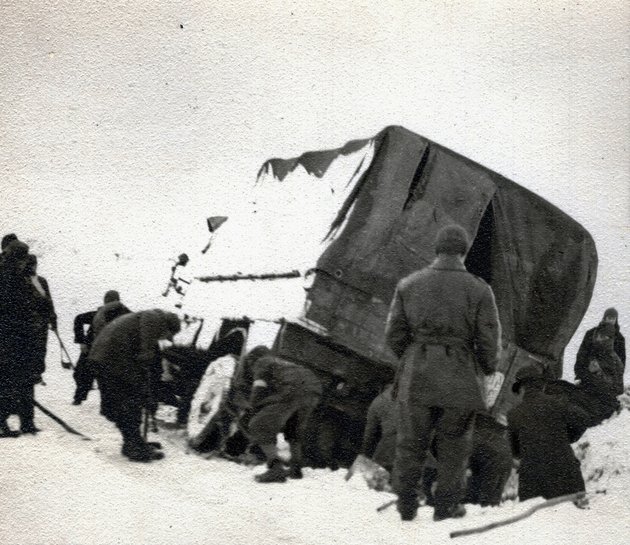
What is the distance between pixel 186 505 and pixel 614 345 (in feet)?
8.57

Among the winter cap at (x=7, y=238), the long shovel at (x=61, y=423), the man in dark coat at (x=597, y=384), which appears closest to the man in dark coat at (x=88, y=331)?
the long shovel at (x=61, y=423)

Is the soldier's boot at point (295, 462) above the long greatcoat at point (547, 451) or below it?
below

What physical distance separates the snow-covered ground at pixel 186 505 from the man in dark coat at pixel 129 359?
0.10m

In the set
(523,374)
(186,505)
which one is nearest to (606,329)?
(523,374)

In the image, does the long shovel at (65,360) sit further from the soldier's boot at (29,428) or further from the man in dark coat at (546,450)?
the man in dark coat at (546,450)

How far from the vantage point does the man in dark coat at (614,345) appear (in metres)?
4.47

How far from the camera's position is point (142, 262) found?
13.9 feet

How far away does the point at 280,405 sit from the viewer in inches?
169

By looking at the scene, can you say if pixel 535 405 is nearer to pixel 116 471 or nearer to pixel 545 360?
pixel 545 360

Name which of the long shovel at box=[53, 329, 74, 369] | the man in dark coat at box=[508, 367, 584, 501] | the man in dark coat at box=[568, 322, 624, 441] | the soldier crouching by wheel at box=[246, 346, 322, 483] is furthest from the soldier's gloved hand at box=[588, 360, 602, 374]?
the long shovel at box=[53, 329, 74, 369]

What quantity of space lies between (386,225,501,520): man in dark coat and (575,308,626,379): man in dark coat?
4.57ft

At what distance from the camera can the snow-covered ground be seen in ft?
12.1

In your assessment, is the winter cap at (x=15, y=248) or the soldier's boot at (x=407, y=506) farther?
the winter cap at (x=15, y=248)

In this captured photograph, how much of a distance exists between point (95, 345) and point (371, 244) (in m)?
1.71
